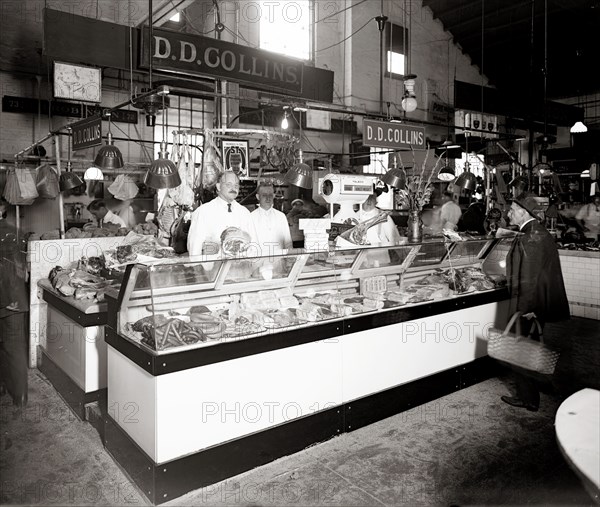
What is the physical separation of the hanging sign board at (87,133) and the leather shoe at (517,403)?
5308mm

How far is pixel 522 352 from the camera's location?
176 inches

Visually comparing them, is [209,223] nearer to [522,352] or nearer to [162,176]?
[162,176]

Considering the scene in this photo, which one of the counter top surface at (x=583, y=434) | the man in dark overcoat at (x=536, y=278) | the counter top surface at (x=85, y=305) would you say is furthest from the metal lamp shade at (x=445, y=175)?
the counter top surface at (x=583, y=434)

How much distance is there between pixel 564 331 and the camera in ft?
24.2

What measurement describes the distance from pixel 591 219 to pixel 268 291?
37.3 ft

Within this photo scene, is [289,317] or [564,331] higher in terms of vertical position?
[289,317]

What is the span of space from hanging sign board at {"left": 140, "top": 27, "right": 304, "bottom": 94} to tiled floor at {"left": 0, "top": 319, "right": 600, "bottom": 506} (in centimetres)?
347

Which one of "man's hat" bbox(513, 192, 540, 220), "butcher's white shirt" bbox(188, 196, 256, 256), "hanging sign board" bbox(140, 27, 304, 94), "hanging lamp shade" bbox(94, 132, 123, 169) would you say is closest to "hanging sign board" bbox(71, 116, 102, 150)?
"hanging lamp shade" bbox(94, 132, 123, 169)

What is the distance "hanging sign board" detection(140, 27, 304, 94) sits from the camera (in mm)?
4660

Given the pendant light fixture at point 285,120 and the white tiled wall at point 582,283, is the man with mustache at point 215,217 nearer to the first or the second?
the pendant light fixture at point 285,120

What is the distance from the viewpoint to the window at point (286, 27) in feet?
42.7

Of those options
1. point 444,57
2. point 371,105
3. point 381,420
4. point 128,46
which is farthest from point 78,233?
point 444,57

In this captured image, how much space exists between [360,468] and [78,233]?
6237 millimetres

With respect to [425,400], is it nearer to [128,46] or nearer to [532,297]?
[532,297]
